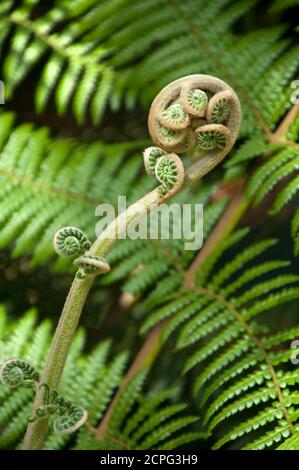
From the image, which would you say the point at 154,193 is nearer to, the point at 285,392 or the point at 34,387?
the point at 34,387

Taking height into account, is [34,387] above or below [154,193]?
below

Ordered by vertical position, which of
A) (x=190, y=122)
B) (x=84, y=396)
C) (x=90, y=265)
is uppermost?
(x=190, y=122)

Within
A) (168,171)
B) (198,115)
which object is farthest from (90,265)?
(198,115)

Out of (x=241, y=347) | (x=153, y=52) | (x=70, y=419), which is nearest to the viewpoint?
(x=70, y=419)

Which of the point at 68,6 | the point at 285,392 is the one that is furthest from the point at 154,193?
the point at 68,6

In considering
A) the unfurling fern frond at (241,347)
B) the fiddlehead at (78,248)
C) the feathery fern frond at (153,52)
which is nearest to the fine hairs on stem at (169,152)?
the fiddlehead at (78,248)

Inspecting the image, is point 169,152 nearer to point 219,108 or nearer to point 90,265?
point 219,108
